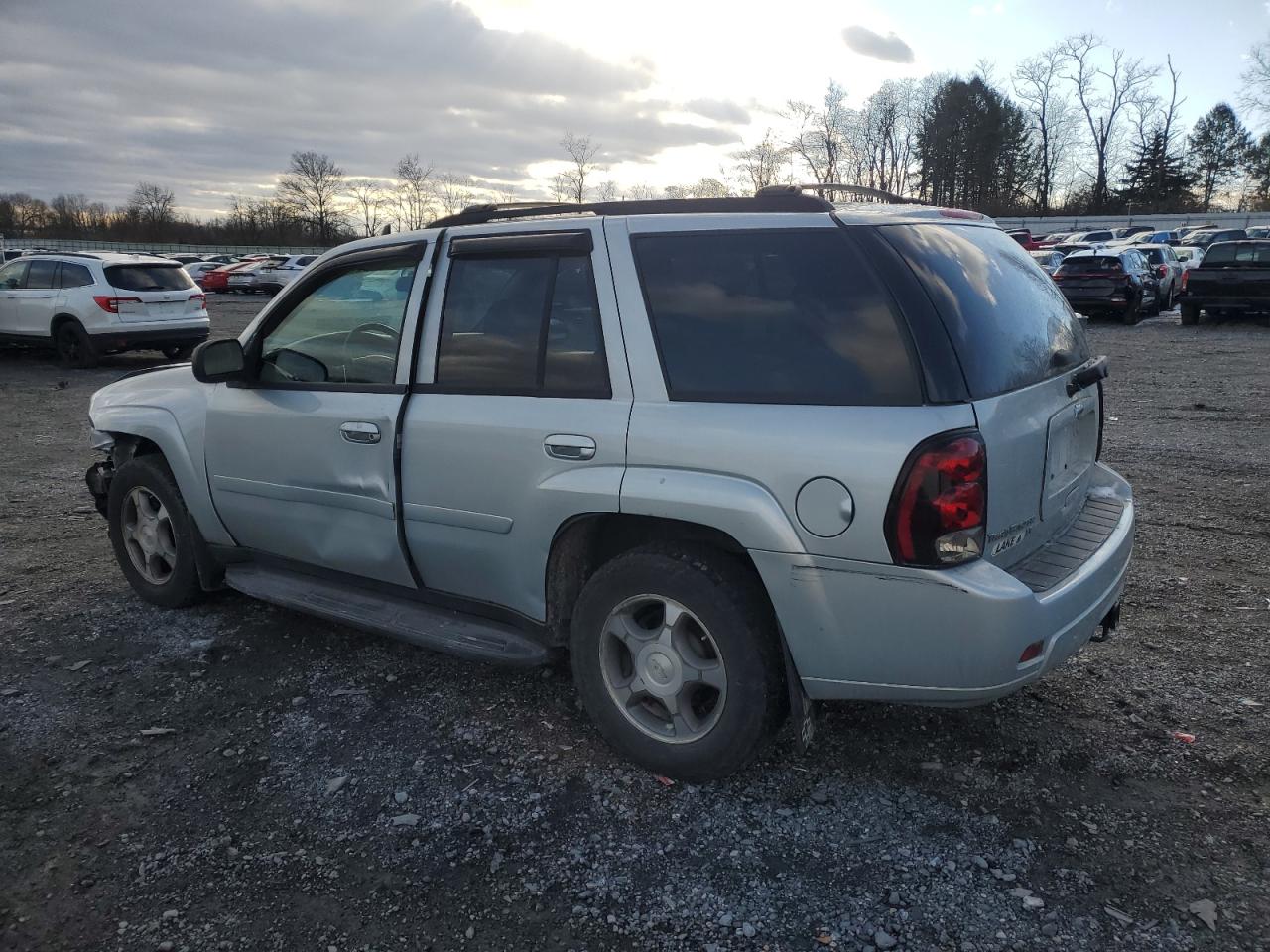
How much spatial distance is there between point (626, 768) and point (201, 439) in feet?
8.47

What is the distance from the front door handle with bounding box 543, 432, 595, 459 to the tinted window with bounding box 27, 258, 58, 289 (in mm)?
15398

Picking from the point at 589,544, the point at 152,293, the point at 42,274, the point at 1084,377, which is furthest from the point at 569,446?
the point at 42,274

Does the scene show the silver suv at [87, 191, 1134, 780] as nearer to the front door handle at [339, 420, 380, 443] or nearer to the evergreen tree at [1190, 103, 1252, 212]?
the front door handle at [339, 420, 380, 443]

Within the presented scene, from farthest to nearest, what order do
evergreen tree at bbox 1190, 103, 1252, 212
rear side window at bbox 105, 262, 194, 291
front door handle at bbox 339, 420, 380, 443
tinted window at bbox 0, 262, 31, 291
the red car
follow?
evergreen tree at bbox 1190, 103, 1252, 212, the red car, tinted window at bbox 0, 262, 31, 291, rear side window at bbox 105, 262, 194, 291, front door handle at bbox 339, 420, 380, 443

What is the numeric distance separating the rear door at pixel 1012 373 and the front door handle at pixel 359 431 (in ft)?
6.73

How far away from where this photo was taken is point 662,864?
9.20 ft

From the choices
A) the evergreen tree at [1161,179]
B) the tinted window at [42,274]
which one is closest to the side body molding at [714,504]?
the tinted window at [42,274]

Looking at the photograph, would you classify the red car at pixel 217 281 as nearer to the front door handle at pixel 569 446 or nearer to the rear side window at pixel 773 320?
the front door handle at pixel 569 446

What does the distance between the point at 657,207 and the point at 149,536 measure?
3215 millimetres

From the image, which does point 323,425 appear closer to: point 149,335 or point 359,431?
point 359,431

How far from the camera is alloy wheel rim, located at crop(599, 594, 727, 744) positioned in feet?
10.1

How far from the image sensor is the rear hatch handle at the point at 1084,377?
326 centimetres

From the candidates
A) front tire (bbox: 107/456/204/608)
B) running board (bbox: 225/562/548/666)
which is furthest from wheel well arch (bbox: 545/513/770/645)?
front tire (bbox: 107/456/204/608)

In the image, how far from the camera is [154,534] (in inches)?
189
